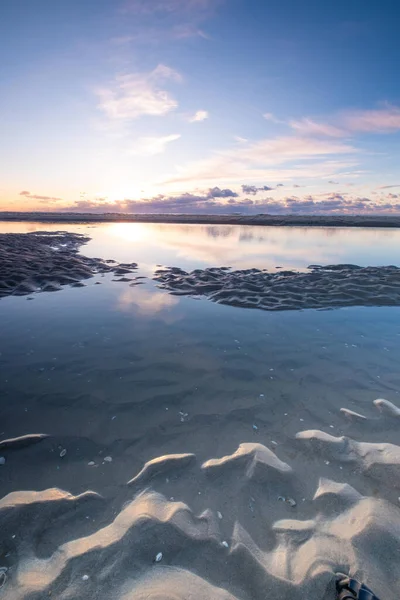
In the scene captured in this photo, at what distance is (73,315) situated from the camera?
9742 mm

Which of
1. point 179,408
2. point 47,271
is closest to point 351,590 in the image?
point 179,408

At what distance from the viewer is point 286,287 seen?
530 inches

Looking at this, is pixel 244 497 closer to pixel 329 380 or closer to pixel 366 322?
pixel 329 380

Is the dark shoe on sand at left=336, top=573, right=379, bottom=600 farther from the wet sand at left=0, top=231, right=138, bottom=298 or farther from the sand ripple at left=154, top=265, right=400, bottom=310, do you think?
the wet sand at left=0, top=231, right=138, bottom=298

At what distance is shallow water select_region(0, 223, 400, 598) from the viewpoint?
285 centimetres

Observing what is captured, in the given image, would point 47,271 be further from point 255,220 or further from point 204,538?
point 255,220

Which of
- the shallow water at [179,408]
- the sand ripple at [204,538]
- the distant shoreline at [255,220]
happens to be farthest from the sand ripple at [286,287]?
the distant shoreline at [255,220]

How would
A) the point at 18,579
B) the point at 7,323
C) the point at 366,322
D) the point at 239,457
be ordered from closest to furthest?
the point at 18,579, the point at 239,457, the point at 7,323, the point at 366,322

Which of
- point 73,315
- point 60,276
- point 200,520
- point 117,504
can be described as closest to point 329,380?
point 200,520

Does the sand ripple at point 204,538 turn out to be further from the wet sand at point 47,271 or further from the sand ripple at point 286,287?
the wet sand at point 47,271

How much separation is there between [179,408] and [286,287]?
9.72m

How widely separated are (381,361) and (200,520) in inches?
233

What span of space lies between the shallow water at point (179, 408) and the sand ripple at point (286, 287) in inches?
45.8

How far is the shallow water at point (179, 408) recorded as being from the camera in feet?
9.34
